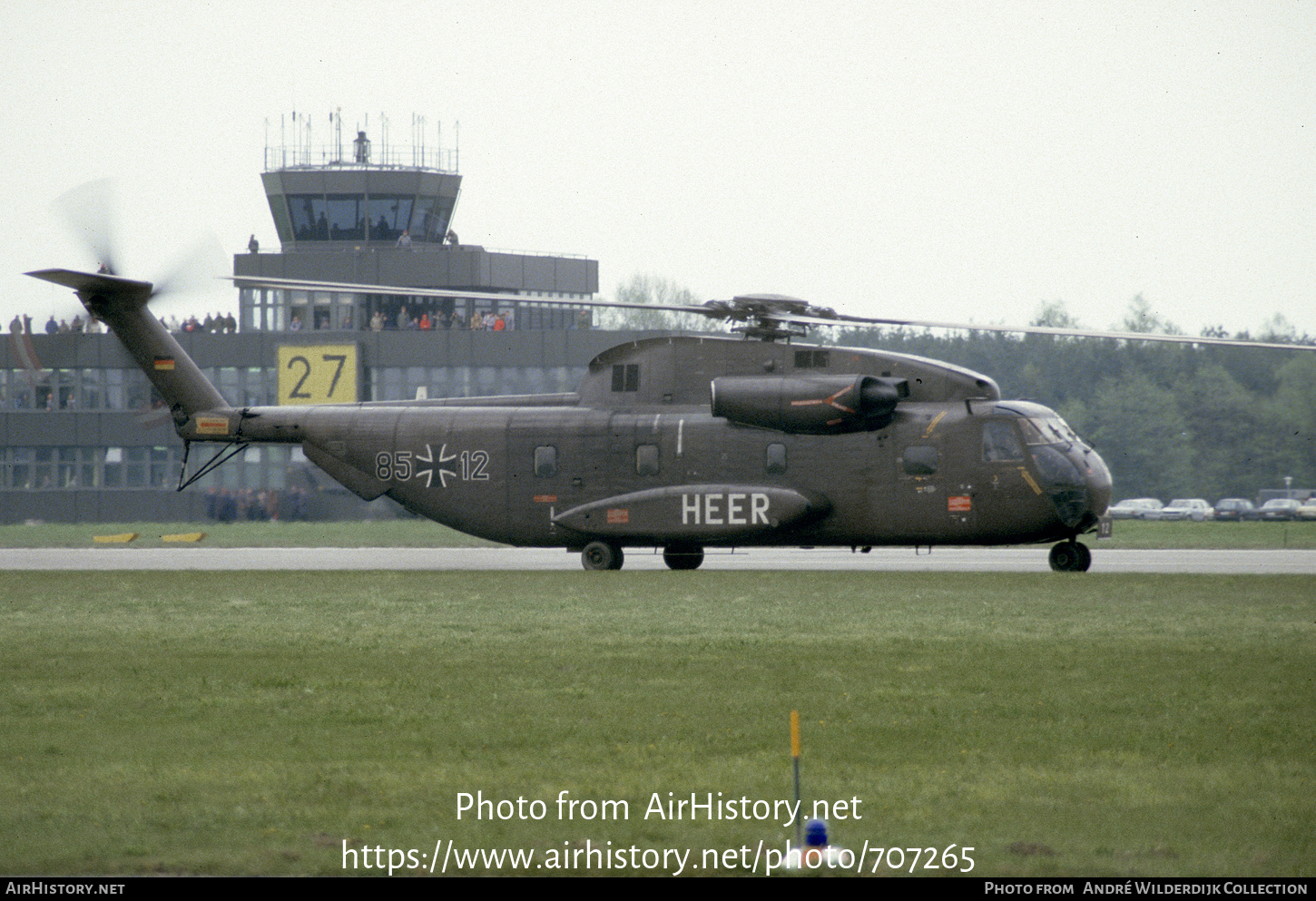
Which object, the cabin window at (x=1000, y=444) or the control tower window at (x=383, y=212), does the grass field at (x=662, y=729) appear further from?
the control tower window at (x=383, y=212)

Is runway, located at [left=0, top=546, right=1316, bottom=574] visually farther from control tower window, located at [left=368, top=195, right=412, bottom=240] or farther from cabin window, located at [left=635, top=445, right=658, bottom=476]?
control tower window, located at [left=368, top=195, right=412, bottom=240]

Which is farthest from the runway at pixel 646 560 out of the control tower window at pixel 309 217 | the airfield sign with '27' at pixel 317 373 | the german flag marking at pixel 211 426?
the control tower window at pixel 309 217

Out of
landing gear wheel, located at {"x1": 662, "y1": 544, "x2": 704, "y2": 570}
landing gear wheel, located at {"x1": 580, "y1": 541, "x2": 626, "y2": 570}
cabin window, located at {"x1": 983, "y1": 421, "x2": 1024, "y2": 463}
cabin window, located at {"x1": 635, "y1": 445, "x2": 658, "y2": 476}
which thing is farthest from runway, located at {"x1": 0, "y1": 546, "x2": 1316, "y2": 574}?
cabin window, located at {"x1": 635, "y1": 445, "x2": 658, "y2": 476}

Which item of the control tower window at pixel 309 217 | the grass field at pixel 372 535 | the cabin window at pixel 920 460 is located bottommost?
the grass field at pixel 372 535

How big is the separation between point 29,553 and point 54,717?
109ft

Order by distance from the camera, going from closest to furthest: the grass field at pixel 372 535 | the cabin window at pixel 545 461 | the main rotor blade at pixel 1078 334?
the main rotor blade at pixel 1078 334 < the cabin window at pixel 545 461 < the grass field at pixel 372 535

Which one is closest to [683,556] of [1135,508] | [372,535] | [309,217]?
[372,535]

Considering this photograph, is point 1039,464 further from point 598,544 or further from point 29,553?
point 29,553

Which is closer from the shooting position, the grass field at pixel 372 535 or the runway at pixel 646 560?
the runway at pixel 646 560

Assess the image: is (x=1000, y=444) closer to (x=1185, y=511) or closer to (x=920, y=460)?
(x=920, y=460)

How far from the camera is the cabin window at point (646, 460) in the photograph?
100 ft

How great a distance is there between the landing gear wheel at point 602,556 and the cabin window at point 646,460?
1844 mm

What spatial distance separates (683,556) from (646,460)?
2814mm

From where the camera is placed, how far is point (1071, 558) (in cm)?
2919
